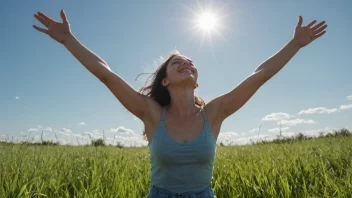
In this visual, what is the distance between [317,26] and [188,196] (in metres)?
3.00

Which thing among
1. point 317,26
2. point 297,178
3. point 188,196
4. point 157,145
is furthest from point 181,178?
point 317,26

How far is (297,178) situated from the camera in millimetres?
4199

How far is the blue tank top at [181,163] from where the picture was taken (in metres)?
2.93

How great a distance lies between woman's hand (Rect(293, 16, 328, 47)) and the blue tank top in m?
2.06

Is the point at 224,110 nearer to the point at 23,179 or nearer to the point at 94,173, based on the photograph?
the point at 94,173

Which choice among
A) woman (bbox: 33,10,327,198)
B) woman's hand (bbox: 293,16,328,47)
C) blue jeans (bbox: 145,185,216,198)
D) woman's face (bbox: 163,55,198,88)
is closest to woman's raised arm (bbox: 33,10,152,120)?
woman (bbox: 33,10,327,198)

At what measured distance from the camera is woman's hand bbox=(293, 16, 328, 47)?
385 centimetres

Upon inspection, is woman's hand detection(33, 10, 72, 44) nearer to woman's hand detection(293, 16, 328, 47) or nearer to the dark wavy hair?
the dark wavy hair

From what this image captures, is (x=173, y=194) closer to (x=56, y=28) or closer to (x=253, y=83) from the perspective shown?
(x=253, y=83)

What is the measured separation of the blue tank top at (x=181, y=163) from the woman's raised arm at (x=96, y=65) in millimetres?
506

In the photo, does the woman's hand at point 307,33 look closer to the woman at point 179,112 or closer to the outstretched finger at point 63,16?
the woman at point 179,112

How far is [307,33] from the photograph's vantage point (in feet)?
12.8

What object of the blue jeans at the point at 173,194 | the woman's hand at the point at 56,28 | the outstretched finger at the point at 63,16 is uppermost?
the outstretched finger at the point at 63,16

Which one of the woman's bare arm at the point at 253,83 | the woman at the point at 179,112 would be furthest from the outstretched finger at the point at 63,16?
the woman's bare arm at the point at 253,83
